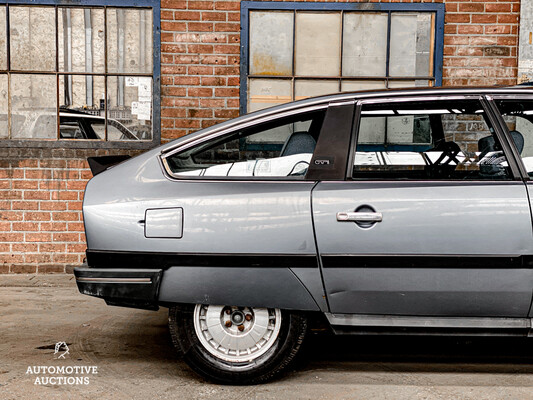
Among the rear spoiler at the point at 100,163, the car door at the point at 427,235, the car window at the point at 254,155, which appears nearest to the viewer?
the car door at the point at 427,235

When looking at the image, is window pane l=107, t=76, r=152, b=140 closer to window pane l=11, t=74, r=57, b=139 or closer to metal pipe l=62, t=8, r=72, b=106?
metal pipe l=62, t=8, r=72, b=106

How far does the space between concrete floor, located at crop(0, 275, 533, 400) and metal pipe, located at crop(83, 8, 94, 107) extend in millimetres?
2659

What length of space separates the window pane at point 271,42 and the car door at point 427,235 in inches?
146

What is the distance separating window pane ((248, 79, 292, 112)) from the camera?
7102 millimetres

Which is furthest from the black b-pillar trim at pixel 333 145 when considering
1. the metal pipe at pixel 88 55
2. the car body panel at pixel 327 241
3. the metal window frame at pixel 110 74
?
the metal pipe at pixel 88 55

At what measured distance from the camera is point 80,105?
7.09 meters

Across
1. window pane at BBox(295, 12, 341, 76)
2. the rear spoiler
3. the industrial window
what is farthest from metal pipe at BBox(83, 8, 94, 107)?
the rear spoiler

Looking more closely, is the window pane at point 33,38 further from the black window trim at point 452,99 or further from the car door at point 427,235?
the car door at point 427,235

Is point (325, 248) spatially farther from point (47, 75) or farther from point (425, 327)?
point (47, 75)

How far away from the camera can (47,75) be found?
7.06m

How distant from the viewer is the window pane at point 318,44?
7.02 metres

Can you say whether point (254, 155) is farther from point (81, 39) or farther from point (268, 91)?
point (81, 39)

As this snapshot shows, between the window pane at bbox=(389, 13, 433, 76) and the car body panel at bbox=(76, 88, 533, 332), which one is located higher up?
the window pane at bbox=(389, 13, 433, 76)

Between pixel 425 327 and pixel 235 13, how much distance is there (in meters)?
4.55
